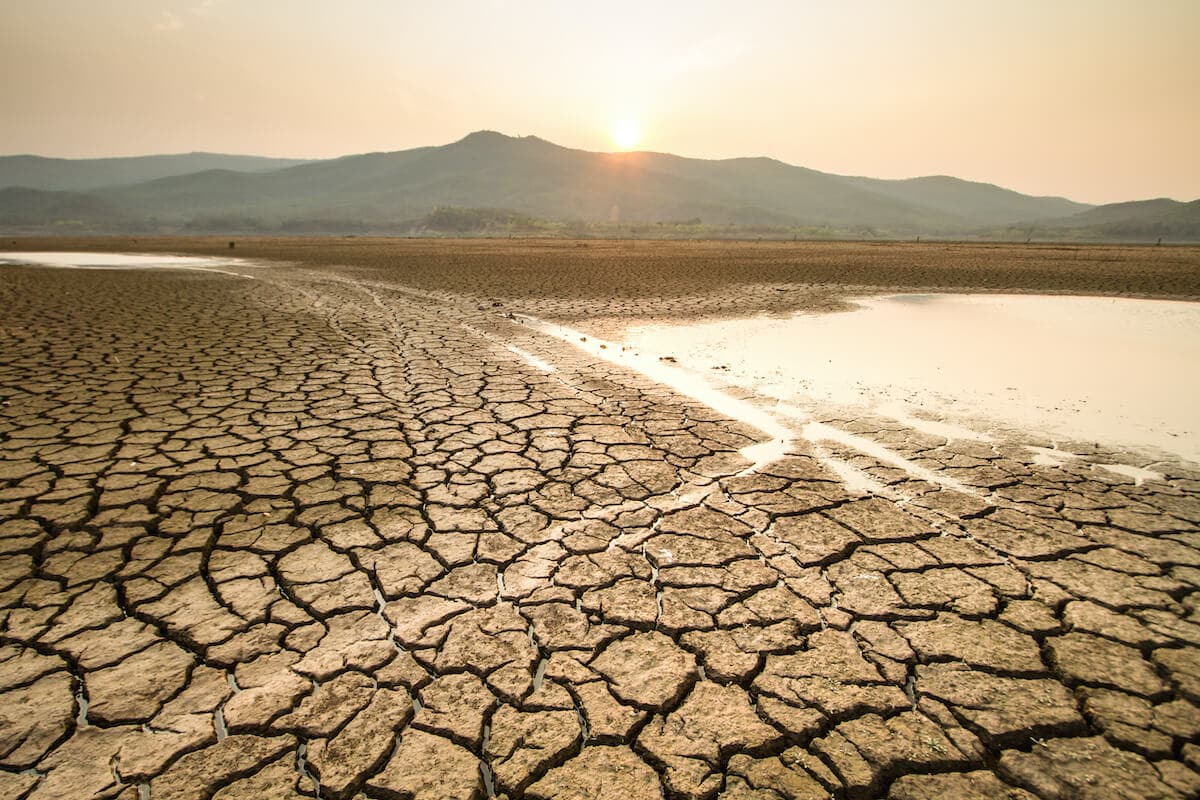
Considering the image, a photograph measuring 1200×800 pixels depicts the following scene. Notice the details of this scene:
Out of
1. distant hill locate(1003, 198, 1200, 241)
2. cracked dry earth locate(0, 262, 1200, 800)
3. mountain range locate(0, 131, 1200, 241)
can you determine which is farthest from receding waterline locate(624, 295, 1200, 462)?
distant hill locate(1003, 198, 1200, 241)

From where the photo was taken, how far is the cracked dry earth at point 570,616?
62.3 inches

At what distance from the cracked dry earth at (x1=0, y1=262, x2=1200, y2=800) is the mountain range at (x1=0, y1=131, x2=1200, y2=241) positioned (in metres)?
73.6

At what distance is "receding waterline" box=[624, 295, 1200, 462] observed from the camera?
179 inches

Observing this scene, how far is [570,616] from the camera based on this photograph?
2.21 meters

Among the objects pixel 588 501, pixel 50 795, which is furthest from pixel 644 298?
pixel 50 795

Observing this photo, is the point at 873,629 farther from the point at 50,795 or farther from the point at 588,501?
the point at 50,795

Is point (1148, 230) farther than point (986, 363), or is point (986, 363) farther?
point (1148, 230)

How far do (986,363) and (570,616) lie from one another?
20.3ft

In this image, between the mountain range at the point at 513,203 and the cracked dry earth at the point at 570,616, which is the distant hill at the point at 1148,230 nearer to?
the mountain range at the point at 513,203

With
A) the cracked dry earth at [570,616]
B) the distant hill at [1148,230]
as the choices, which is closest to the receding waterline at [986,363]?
the cracked dry earth at [570,616]

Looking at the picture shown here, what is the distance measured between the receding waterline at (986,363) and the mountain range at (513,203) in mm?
67826

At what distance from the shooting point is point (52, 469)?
3387mm

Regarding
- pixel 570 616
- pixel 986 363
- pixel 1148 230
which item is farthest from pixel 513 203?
pixel 570 616

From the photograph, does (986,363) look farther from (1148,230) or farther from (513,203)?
(513,203)
